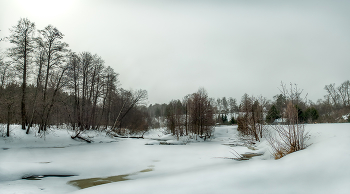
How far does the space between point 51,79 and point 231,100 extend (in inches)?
3180

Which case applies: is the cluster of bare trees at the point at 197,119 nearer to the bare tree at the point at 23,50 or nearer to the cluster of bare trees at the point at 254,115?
the cluster of bare trees at the point at 254,115

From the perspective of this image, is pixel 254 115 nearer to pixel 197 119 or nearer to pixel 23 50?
pixel 197 119

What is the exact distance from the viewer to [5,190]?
5312 millimetres

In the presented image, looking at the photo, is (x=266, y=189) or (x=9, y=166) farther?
(x=9, y=166)

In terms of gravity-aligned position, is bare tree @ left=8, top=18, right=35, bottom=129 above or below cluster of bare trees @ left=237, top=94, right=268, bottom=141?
above

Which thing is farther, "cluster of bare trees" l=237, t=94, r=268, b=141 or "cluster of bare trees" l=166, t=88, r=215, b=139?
"cluster of bare trees" l=166, t=88, r=215, b=139

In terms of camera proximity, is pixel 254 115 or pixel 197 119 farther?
pixel 197 119

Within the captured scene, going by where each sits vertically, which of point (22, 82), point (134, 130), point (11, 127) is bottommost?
point (134, 130)

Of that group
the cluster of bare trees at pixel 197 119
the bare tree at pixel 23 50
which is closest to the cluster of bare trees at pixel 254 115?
the cluster of bare trees at pixel 197 119

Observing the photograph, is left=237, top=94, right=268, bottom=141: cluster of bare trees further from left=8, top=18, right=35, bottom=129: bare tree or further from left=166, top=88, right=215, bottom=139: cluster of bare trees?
left=8, top=18, right=35, bottom=129: bare tree

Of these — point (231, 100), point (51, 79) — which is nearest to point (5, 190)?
point (51, 79)

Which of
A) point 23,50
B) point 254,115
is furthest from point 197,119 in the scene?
point 23,50

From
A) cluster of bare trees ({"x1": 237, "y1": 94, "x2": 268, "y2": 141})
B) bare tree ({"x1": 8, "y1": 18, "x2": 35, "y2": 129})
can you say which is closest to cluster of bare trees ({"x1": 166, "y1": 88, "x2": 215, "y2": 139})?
cluster of bare trees ({"x1": 237, "y1": 94, "x2": 268, "y2": 141})

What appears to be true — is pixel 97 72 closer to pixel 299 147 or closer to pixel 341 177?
pixel 299 147
